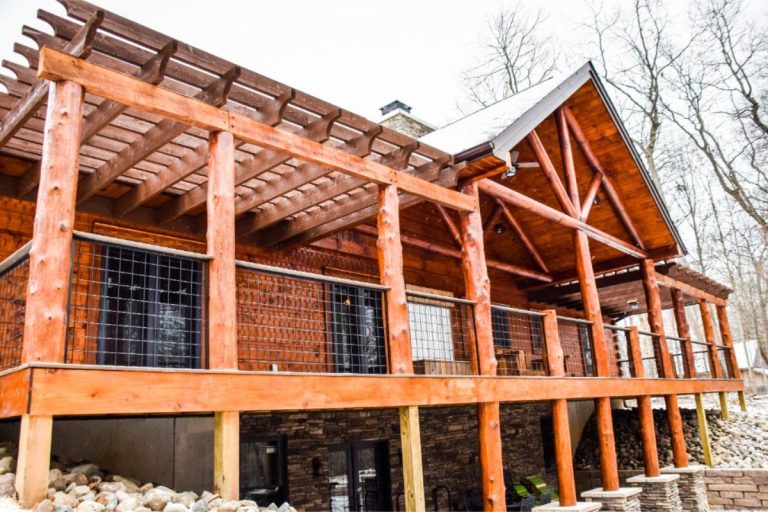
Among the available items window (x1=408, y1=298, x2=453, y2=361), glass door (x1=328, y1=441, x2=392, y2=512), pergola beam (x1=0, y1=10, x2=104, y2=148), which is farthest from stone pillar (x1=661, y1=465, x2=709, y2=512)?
pergola beam (x1=0, y1=10, x2=104, y2=148)

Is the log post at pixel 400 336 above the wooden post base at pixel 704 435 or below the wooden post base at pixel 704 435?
above

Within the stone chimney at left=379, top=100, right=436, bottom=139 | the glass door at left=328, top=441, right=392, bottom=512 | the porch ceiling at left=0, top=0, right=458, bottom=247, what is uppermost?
the stone chimney at left=379, top=100, right=436, bottom=139

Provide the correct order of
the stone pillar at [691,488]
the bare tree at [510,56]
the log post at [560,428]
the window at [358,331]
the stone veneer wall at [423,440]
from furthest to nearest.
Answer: the bare tree at [510,56] → the stone pillar at [691,488] → the window at [358,331] → the stone veneer wall at [423,440] → the log post at [560,428]

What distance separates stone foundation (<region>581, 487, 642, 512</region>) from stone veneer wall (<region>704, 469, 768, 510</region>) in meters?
4.24

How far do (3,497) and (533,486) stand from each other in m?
10.6

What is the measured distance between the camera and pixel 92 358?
7.78 metres

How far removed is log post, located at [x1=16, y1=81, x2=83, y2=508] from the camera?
4.23 metres

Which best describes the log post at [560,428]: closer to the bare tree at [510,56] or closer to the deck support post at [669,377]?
the deck support post at [669,377]

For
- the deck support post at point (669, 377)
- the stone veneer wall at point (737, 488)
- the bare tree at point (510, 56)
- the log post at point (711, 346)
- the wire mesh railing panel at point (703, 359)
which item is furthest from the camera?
the bare tree at point (510, 56)

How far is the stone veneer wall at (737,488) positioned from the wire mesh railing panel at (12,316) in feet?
43.1

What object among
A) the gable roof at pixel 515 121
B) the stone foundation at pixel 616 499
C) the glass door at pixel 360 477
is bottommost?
the stone foundation at pixel 616 499

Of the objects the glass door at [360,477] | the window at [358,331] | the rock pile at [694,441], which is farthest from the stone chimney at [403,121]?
the rock pile at [694,441]

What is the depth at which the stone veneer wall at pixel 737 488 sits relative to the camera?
1290 centimetres

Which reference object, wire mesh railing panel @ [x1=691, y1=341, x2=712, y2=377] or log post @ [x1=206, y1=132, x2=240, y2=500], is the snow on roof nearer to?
log post @ [x1=206, y1=132, x2=240, y2=500]
